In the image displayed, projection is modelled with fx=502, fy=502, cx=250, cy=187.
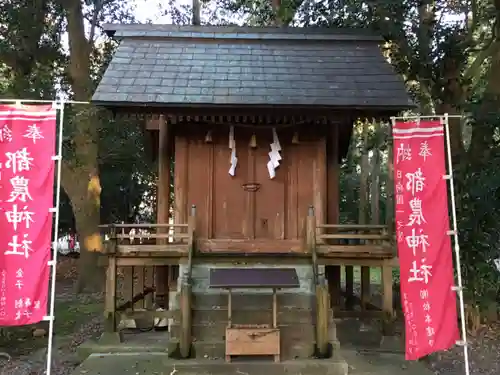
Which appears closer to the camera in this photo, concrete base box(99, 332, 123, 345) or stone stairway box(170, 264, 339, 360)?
stone stairway box(170, 264, 339, 360)

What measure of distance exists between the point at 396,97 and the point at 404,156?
2.49 meters

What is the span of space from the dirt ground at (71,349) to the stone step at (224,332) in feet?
7.90

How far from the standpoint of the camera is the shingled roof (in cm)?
910

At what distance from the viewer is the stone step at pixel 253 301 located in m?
8.58

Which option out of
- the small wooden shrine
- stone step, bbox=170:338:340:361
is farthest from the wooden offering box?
stone step, bbox=170:338:340:361

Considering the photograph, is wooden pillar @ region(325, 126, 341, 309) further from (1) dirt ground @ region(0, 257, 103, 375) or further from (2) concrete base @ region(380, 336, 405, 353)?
(1) dirt ground @ region(0, 257, 103, 375)

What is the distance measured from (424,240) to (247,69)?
5225 mm

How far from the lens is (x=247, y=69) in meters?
10.3

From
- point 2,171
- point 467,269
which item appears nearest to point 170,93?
point 2,171

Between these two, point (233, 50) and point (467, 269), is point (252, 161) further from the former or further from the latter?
point (467, 269)

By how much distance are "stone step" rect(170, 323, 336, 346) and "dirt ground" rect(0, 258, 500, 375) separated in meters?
2.41

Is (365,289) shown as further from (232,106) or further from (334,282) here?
(232,106)

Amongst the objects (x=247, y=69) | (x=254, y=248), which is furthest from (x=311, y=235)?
(x=247, y=69)

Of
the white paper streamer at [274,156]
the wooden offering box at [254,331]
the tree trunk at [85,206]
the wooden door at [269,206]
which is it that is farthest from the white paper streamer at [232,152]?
the tree trunk at [85,206]
